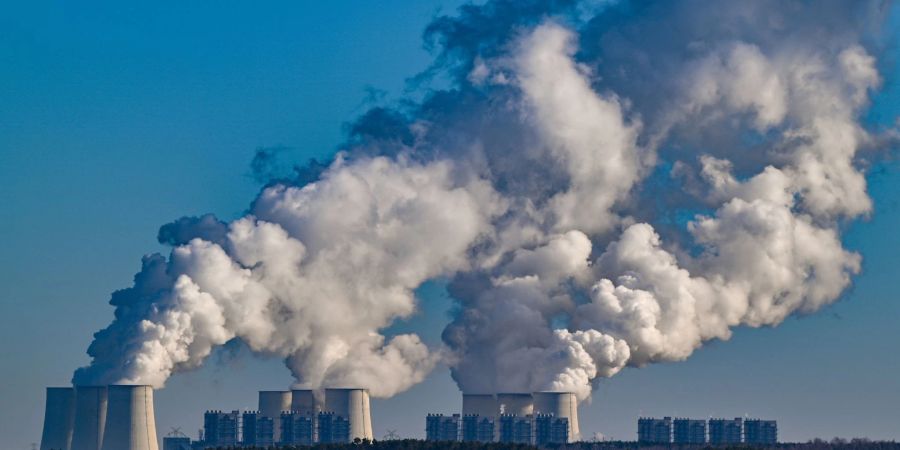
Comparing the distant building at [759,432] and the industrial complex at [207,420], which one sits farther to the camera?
the distant building at [759,432]

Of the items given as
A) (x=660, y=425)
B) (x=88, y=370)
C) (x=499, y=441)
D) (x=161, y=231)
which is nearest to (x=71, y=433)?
(x=88, y=370)

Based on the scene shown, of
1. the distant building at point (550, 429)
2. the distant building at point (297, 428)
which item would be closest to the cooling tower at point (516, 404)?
the distant building at point (550, 429)

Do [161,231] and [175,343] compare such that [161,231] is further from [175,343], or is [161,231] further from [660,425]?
[660,425]

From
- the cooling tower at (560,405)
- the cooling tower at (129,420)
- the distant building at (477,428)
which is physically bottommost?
the cooling tower at (129,420)

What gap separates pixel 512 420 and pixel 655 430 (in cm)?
1622

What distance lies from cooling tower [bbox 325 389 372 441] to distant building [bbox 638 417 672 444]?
969 inches

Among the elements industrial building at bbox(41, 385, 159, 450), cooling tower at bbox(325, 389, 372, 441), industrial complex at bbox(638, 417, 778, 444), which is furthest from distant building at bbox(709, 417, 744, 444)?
industrial building at bbox(41, 385, 159, 450)

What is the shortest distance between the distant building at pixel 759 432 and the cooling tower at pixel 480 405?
22.1 meters

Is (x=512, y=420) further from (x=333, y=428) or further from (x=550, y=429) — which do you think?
(x=333, y=428)

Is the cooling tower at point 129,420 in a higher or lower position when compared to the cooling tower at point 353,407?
lower

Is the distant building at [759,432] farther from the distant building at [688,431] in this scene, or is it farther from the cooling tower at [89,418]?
the cooling tower at [89,418]

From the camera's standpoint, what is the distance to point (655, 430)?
17488 cm

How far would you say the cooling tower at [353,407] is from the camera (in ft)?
548

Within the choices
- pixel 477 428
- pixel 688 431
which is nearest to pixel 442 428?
pixel 477 428
